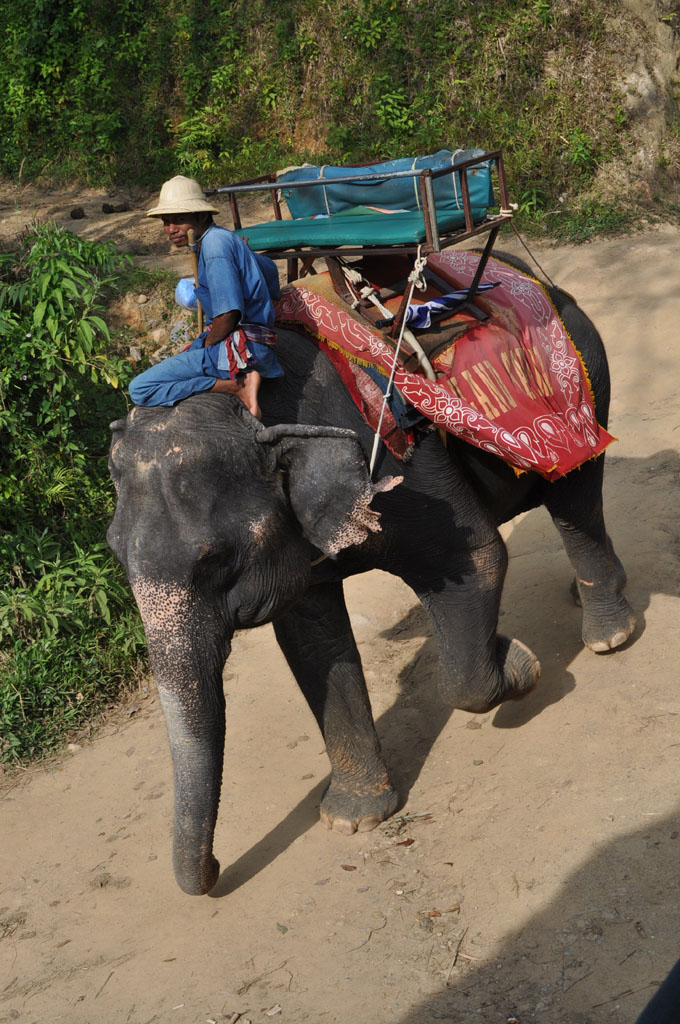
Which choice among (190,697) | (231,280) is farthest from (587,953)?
(231,280)

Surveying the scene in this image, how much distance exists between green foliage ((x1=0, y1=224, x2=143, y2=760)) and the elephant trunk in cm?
195

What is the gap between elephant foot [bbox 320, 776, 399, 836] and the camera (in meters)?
3.71

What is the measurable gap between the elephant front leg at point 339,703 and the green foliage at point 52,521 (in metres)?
1.65

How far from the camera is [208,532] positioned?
276 centimetres

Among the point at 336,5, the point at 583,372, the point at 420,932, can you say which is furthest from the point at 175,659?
the point at 336,5

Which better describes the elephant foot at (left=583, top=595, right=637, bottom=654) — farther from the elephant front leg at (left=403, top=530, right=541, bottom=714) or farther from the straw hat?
the straw hat

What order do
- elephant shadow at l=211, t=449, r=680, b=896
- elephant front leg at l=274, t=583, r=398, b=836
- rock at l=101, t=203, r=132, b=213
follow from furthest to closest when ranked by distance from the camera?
rock at l=101, t=203, r=132, b=213, elephant shadow at l=211, t=449, r=680, b=896, elephant front leg at l=274, t=583, r=398, b=836

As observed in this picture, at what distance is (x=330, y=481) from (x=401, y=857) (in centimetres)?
142

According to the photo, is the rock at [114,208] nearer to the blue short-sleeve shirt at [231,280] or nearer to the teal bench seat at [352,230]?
the teal bench seat at [352,230]

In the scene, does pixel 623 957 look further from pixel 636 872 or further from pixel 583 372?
pixel 583 372

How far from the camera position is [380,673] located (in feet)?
15.8

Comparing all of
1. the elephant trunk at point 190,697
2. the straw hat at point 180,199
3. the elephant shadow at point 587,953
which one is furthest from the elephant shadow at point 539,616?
the straw hat at point 180,199

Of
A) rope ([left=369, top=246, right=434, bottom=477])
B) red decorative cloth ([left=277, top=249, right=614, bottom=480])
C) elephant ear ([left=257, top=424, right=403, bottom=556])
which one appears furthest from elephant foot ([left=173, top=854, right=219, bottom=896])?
red decorative cloth ([left=277, top=249, right=614, bottom=480])

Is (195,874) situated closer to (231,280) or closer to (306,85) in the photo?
(231,280)
